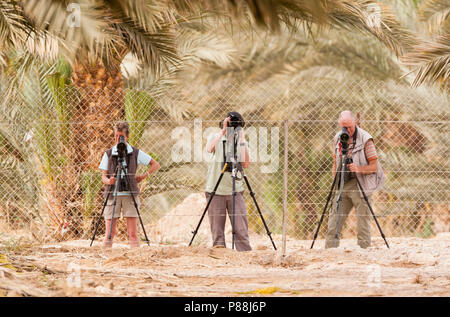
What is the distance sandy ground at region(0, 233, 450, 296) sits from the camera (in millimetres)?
5078

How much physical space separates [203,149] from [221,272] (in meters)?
8.42

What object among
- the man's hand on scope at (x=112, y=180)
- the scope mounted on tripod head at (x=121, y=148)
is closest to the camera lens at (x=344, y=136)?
A: the scope mounted on tripod head at (x=121, y=148)

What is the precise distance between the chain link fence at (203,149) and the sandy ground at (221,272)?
84 cm

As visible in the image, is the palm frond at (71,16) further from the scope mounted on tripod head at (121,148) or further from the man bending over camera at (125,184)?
the man bending over camera at (125,184)

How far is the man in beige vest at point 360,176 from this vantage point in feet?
25.3

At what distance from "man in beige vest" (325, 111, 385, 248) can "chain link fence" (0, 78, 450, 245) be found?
Answer: 11.3 inches

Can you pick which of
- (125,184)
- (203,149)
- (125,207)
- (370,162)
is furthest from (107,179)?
(203,149)

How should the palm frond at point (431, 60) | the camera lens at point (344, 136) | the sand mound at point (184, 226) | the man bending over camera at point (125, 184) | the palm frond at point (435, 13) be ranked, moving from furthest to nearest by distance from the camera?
1. the palm frond at point (435, 13)
2. the sand mound at point (184, 226)
3. the palm frond at point (431, 60)
4. the man bending over camera at point (125, 184)
5. the camera lens at point (344, 136)

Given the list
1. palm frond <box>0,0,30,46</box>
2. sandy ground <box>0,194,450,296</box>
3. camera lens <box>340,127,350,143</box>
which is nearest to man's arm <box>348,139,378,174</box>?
camera lens <box>340,127,350,143</box>

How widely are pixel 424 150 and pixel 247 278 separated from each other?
35.4 ft

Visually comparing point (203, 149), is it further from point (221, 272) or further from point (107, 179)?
point (221, 272)

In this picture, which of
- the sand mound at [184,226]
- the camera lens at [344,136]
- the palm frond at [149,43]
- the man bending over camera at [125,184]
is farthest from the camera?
the sand mound at [184,226]

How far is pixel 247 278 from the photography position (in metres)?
5.93

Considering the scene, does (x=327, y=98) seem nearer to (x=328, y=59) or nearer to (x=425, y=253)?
(x=328, y=59)
